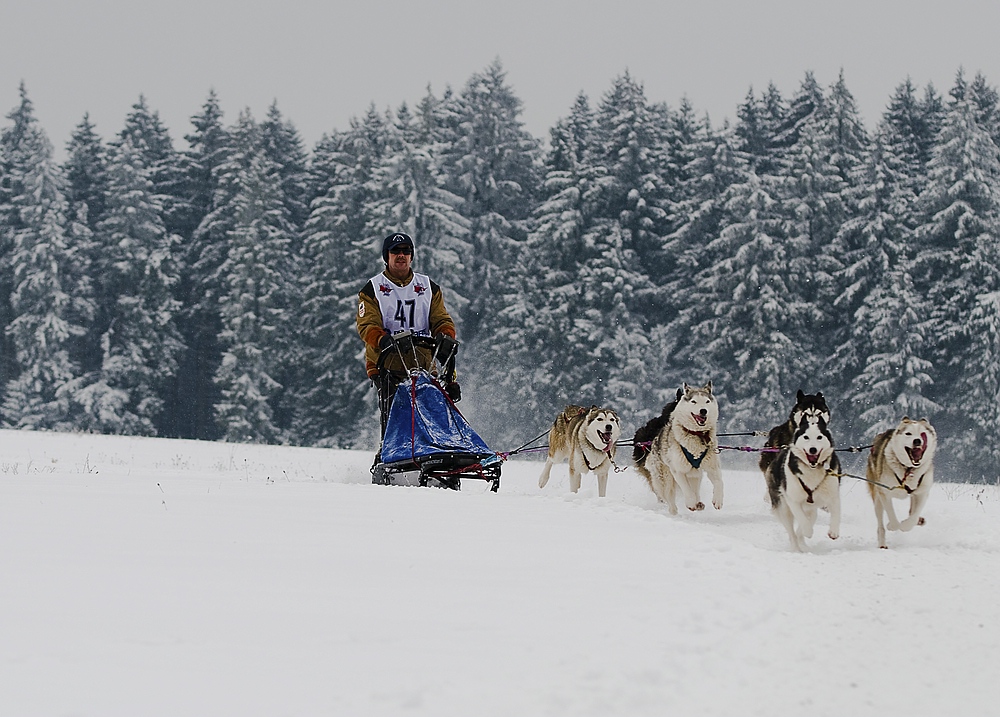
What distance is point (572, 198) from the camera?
3212 cm

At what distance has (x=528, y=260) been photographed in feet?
108

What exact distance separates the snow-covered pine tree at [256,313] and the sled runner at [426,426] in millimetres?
25150

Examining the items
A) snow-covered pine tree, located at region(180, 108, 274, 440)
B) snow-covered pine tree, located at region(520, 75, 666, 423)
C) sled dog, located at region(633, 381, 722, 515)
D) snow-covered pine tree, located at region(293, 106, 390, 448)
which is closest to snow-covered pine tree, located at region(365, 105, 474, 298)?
snow-covered pine tree, located at region(293, 106, 390, 448)

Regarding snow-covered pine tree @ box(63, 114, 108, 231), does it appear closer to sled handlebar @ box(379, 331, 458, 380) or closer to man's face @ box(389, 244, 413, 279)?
man's face @ box(389, 244, 413, 279)

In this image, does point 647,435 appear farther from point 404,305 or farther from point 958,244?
point 958,244

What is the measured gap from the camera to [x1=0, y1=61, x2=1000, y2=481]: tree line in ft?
88.2

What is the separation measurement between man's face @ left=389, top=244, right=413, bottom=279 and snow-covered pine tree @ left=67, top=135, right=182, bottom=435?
29.0m

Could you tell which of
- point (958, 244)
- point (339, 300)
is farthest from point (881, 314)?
point (339, 300)

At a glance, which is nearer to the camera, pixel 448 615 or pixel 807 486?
pixel 448 615

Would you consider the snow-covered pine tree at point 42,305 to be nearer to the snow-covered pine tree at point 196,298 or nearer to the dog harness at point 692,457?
the snow-covered pine tree at point 196,298

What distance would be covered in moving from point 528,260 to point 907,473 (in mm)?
25994

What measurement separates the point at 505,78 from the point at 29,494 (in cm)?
Answer: 3241

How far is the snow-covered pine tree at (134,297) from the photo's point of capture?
36.7 m

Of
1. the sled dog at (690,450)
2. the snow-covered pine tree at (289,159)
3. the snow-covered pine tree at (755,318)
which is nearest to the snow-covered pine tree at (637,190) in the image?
the snow-covered pine tree at (755,318)
